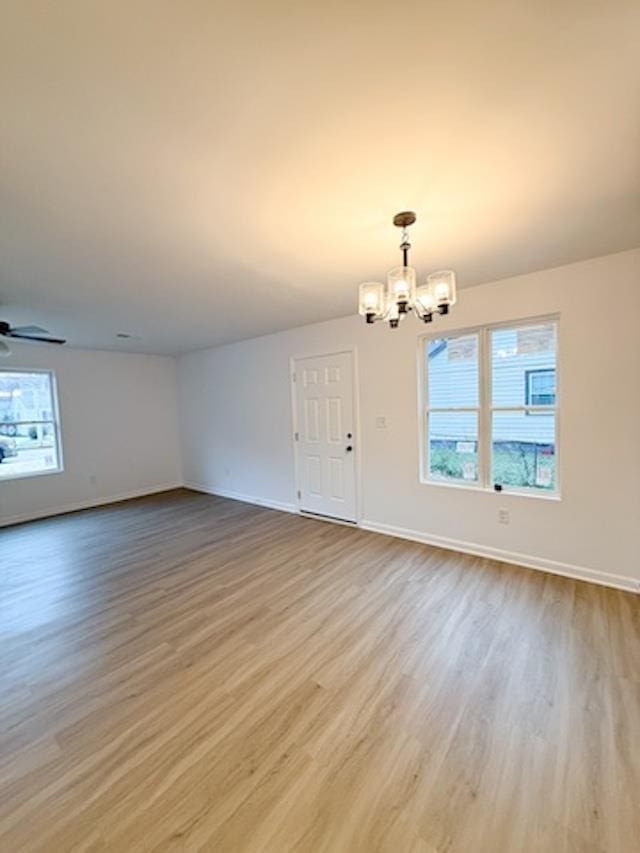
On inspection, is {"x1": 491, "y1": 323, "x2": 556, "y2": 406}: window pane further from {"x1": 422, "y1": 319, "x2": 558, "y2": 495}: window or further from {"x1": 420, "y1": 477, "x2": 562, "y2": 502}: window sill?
{"x1": 420, "y1": 477, "x2": 562, "y2": 502}: window sill

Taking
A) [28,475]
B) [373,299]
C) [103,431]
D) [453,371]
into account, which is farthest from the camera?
[103,431]

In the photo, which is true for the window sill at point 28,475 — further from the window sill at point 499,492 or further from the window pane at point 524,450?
the window pane at point 524,450

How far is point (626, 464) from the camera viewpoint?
2.65 m

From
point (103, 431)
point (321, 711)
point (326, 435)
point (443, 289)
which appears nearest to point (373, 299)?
point (443, 289)

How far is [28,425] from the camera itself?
5.07 m

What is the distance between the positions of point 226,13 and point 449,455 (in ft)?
10.9

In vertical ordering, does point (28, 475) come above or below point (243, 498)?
above

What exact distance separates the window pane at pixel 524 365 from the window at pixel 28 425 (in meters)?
5.84

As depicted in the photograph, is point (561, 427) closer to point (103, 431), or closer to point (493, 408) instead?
point (493, 408)

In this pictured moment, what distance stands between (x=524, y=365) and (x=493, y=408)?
1.44 ft

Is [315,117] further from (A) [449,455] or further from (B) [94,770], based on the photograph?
(A) [449,455]

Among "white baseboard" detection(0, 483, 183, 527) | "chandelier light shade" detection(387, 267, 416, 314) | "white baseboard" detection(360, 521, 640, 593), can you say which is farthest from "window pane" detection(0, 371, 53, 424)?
"chandelier light shade" detection(387, 267, 416, 314)

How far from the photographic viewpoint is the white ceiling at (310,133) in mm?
994

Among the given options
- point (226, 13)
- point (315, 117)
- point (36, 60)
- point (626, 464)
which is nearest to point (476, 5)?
point (315, 117)
